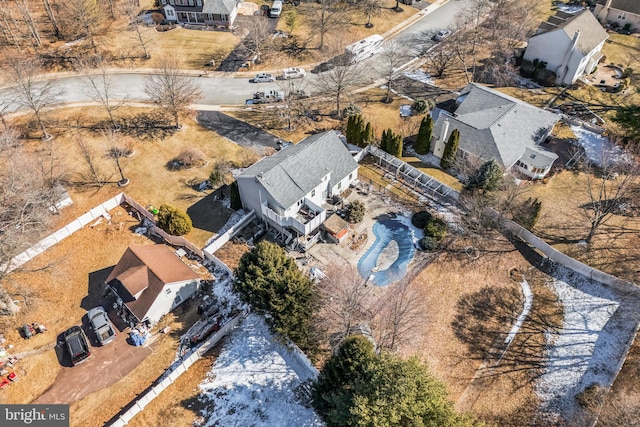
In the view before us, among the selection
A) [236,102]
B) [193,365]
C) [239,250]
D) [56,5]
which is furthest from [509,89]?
[56,5]

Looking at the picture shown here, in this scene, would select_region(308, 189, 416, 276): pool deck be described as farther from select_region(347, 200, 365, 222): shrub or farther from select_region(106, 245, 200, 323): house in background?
select_region(106, 245, 200, 323): house in background

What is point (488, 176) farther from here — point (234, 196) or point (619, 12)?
point (619, 12)

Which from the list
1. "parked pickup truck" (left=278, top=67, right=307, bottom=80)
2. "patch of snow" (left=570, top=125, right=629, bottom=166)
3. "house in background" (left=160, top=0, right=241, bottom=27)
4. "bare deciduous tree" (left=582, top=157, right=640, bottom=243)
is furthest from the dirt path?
"house in background" (left=160, top=0, right=241, bottom=27)

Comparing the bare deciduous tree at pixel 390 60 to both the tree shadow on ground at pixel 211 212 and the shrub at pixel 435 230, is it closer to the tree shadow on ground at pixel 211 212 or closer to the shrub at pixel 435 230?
the shrub at pixel 435 230

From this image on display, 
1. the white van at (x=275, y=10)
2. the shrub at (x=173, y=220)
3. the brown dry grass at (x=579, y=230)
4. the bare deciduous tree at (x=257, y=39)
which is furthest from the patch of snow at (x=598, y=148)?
the white van at (x=275, y=10)

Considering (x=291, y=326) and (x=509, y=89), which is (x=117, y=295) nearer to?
(x=291, y=326)

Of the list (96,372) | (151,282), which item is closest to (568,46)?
(151,282)
